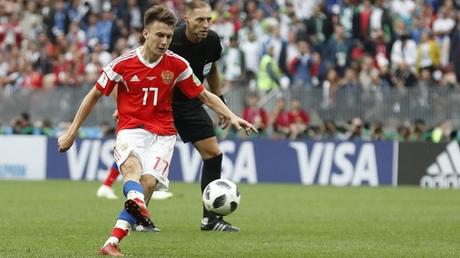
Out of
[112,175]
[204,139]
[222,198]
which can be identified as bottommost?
[112,175]

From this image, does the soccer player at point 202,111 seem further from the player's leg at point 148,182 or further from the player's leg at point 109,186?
the player's leg at point 109,186

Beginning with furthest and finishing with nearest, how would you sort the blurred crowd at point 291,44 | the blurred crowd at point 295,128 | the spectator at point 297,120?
the blurred crowd at point 291,44, the spectator at point 297,120, the blurred crowd at point 295,128

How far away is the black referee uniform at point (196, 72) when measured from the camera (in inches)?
511

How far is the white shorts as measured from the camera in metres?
10.5

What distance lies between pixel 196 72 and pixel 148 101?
2.38m

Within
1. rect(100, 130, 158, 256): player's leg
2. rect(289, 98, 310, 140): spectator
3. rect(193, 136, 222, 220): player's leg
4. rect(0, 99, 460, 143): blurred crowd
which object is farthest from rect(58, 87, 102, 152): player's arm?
rect(289, 98, 310, 140): spectator

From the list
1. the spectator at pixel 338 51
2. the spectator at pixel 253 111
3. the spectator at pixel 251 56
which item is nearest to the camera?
the spectator at pixel 253 111

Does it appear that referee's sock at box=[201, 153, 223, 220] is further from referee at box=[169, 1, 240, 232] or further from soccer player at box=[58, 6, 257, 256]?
soccer player at box=[58, 6, 257, 256]

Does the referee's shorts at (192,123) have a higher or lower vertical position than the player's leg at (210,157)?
higher

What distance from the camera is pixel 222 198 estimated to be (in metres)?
11.5

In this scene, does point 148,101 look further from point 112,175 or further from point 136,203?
point 112,175

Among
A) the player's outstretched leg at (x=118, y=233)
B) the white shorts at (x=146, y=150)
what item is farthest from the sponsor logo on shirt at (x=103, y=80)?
the player's outstretched leg at (x=118, y=233)

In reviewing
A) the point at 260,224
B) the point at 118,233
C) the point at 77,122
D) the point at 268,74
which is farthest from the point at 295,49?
the point at 118,233

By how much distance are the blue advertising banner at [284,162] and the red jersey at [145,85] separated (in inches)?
578
